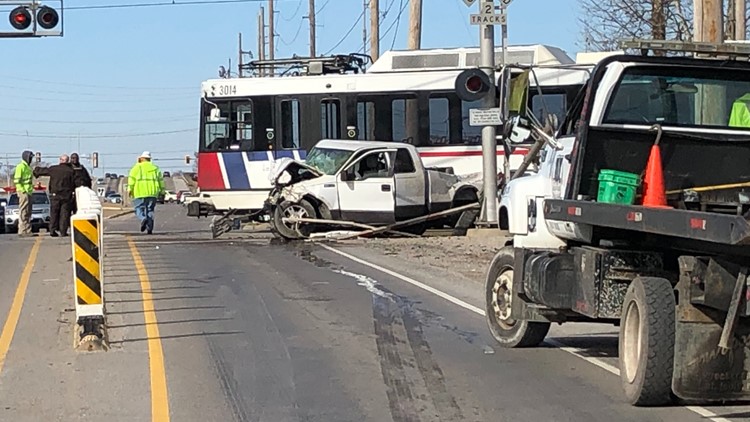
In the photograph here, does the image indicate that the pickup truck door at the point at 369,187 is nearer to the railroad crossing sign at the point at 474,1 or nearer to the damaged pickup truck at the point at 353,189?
the damaged pickup truck at the point at 353,189

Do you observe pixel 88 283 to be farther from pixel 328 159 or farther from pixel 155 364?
pixel 328 159

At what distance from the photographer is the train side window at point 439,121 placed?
26297mm

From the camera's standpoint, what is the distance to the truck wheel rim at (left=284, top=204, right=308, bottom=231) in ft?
75.3

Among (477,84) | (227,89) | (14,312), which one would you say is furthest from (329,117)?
(14,312)

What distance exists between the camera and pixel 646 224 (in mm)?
7328

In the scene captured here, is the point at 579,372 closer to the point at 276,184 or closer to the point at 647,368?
the point at 647,368

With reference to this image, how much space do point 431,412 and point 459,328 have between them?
3.91 m

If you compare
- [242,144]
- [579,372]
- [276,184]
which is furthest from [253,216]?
[579,372]

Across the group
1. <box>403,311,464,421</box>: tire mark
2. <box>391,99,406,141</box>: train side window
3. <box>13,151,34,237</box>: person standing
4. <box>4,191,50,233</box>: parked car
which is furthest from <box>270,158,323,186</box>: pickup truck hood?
<box>4,191,50,233</box>: parked car

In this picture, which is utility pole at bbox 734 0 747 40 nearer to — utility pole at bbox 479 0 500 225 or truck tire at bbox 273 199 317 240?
utility pole at bbox 479 0 500 225

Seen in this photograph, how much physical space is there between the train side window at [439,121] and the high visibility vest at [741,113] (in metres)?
16.9

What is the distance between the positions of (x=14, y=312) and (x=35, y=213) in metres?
23.9

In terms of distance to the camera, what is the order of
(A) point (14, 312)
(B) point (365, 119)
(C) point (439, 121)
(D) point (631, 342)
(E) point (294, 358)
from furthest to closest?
1. (B) point (365, 119)
2. (C) point (439, 121)
3. (A) point (14, 312)
4. (E) point (294, 358)
5. (D) point (631, 342)

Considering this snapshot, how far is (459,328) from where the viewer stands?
1184 cm
